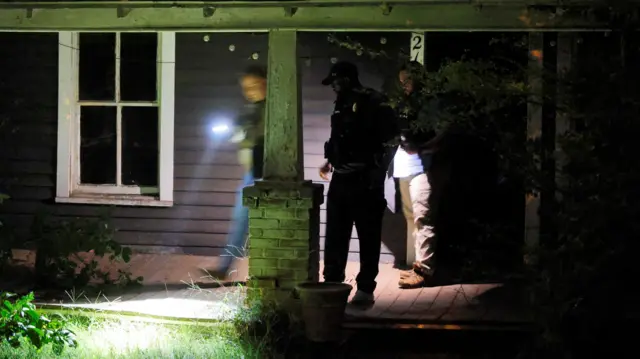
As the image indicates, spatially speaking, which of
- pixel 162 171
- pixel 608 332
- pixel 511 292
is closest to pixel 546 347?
pixel 608 332

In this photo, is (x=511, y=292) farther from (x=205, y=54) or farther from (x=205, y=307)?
(x=205, y=54)

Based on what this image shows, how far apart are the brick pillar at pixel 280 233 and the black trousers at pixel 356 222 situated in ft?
1.24

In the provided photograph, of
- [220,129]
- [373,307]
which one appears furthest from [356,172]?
[220,129]

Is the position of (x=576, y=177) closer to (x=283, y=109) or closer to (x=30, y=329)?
(x=283, y=109)

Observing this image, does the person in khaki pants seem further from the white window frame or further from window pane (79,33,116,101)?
window pane (79,33,116,101)

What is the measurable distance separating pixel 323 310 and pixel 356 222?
3.27 ft

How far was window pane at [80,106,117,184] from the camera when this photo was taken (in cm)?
804

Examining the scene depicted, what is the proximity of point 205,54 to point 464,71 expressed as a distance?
139 inches

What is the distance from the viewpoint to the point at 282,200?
18.8 feet

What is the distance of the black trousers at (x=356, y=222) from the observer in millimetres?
6098

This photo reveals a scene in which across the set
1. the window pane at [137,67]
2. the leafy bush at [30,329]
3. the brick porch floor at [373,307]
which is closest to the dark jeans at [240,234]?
the brick porch floor at [373,307]

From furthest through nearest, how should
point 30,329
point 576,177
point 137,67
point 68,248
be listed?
1. point 137,67
2. point 68,248
3. point 30,329
4. point 576,177

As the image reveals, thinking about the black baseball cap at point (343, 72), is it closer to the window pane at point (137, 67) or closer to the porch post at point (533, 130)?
the porch post at point (533, 130)

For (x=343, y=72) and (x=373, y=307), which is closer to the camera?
(x=373, y=307)
